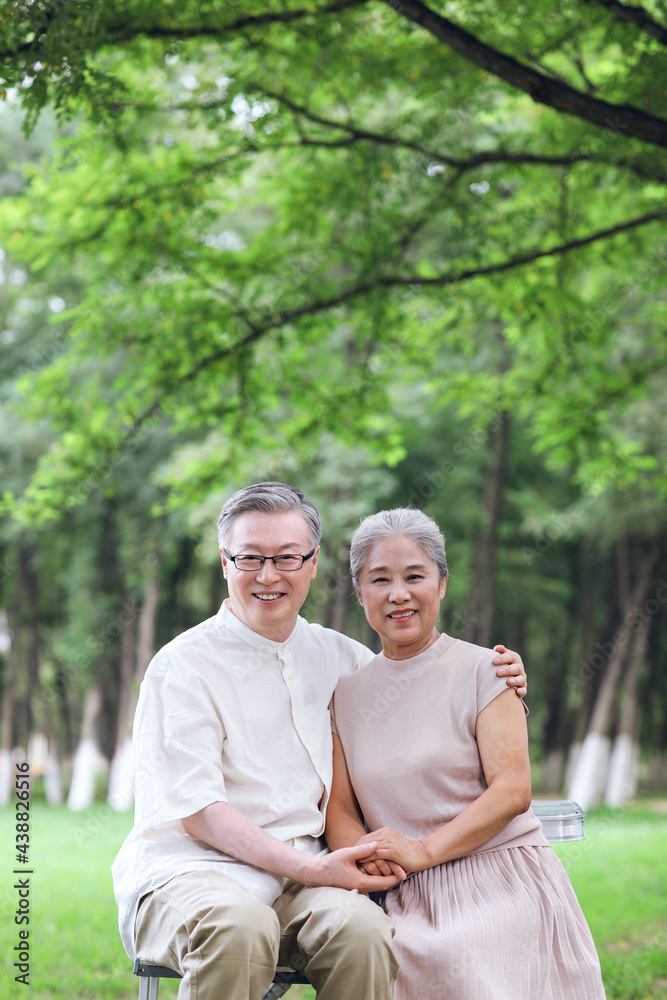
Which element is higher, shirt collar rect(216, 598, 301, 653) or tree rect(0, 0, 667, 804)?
tree rect(0, 0, 667, 804)

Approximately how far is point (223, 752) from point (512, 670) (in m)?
0.94

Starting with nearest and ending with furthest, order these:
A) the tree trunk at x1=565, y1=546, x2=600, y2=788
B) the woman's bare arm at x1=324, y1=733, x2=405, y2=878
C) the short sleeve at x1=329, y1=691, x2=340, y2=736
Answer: the woman's bare arm at x1=324, y1=733, x2=405, y2=878 → the short sleeve at x1=329, y1=691, x2=340, y2=736 → the tree trunk at x1=565, y1=546, x2=600, y2=788

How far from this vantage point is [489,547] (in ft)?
43.1

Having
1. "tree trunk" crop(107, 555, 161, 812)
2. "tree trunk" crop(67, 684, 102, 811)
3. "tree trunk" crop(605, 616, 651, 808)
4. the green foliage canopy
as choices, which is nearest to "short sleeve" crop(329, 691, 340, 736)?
the green foliage canopy

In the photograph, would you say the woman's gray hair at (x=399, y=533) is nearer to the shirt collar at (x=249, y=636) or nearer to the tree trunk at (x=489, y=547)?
the shirt collar at (x=249, y=636)

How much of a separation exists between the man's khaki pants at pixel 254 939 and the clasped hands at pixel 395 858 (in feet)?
0.38

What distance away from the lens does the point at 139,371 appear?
709 centimetres

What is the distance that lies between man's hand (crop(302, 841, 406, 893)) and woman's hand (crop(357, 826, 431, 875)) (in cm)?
3

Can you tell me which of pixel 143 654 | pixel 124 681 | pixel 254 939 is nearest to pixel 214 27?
pixel 254 939

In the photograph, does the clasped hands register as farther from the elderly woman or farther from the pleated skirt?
the pleated skirt

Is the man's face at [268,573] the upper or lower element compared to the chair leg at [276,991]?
upper

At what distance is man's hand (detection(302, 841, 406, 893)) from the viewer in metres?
2.64

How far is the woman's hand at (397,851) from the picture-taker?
2.69 m

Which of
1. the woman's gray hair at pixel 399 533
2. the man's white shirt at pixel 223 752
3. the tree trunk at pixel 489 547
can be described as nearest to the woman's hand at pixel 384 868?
the man's white shirt at pixel 223 752
